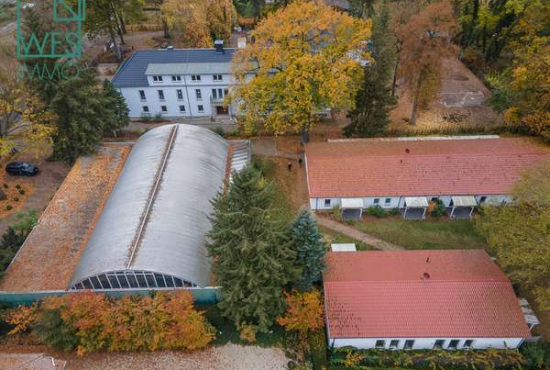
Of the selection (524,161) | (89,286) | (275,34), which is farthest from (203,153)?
(524,161)

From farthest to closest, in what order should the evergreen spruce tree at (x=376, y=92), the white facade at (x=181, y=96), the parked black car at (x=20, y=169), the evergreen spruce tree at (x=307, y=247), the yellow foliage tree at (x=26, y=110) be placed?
the white facade at (x=181, y=96) → the parked black car at (x=20, y=169) → the evergreen spruce tree at (x=376, y=92) → the yellow foliage tree at (x=26, y=110) → the evergreen spruce tree at (x=307, y=247)

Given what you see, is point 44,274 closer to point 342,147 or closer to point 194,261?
point 194,261

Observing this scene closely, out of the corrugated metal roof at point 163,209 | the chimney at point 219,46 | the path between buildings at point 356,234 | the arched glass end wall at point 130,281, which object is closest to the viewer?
the arched glass end wall at point 130,281

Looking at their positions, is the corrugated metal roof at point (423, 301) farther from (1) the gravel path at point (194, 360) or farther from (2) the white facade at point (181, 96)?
(2) the white facade at point (181, 96)

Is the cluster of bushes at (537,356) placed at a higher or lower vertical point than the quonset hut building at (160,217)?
lower

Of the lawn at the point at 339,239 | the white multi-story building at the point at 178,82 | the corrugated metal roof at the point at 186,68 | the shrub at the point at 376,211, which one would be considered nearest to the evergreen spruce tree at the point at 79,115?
the white multi-story building at the point at 178,82

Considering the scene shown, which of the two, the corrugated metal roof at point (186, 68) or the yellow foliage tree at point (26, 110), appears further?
the corrugated metal roof at point (186, 68)
